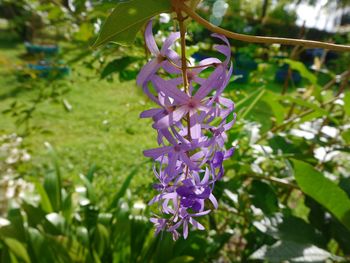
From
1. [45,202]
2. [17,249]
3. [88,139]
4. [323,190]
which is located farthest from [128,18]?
[88,139]

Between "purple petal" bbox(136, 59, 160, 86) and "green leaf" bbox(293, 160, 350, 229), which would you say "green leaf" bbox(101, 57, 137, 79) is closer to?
"green leaf" bbox(293, 160, 350, 229)

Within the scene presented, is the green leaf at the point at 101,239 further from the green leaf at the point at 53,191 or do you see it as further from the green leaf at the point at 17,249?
the green leaf at the point at 53,191

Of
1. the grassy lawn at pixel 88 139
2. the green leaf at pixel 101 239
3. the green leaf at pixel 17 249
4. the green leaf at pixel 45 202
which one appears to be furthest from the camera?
the grassy lawn at pixel 88 139

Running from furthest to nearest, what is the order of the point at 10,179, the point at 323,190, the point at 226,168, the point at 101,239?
the point at 10,179
the point at 101,239
the point at 226,168
the point at 323,190

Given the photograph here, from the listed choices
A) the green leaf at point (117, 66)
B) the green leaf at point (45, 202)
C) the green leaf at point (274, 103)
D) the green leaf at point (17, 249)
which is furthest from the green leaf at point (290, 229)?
the green leaf at point (45, 202)

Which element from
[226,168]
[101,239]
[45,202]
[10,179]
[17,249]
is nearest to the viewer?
[226,168]

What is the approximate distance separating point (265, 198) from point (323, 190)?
210 millimetres

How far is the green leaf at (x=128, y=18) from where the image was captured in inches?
12.5

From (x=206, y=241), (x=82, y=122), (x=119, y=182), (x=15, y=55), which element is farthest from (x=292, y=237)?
(x=15, y=55)

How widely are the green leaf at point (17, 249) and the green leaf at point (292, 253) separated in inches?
32.3

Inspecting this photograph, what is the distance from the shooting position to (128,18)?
32 cm

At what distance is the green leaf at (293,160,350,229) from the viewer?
0.82 meters

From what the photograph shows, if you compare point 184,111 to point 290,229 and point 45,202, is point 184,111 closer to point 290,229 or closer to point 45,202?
point 290,229

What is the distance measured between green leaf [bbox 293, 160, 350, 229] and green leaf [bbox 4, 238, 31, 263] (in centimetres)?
95
